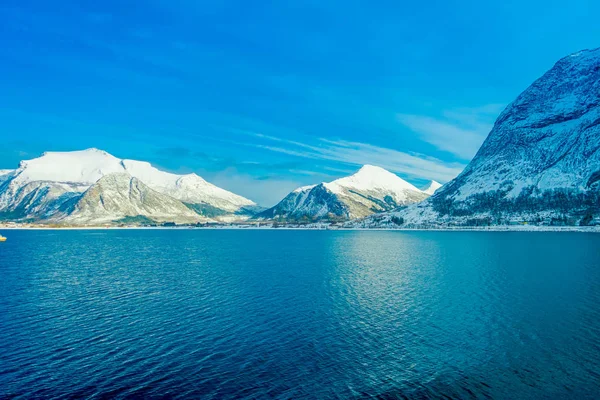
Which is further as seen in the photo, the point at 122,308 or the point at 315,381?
the point at 122,308

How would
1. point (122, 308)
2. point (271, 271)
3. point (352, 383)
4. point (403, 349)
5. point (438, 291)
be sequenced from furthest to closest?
point (271, 271)
point (438, 291)
point (122, 308)
point (403, 349)
point (352, 383)

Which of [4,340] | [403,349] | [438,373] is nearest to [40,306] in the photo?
[4,340]

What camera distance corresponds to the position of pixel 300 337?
45.6 metres

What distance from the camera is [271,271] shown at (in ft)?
342

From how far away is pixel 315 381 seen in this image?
1303 inches

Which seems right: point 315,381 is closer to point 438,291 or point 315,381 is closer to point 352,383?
point 352,383

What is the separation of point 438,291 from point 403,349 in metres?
36.5

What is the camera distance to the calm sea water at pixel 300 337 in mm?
32219

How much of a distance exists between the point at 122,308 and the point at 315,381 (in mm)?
39597

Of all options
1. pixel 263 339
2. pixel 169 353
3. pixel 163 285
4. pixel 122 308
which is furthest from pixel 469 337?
pixel 163 285

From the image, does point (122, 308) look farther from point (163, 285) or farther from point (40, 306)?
point (163, 285)

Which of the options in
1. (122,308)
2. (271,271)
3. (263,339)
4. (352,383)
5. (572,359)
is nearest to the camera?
(352,383)

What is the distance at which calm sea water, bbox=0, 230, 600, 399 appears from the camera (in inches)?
1268

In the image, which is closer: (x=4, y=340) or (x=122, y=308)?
(x=4, y=340)
